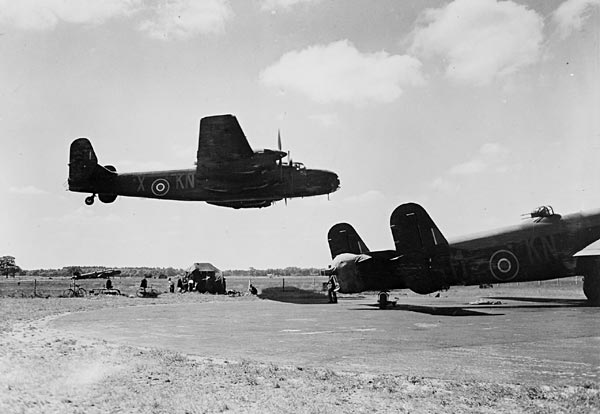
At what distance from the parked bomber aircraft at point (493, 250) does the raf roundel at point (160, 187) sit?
46.0 feet

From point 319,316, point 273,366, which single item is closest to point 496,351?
point 273,366

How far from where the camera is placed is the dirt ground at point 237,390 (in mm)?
7309

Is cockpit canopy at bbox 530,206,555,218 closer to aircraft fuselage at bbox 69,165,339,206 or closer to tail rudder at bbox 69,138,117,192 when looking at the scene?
aircraft fuselage at bbox 69,165,339,206

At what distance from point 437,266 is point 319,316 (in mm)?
7007

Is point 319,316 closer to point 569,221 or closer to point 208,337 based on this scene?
point 208,337

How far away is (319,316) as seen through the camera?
2147cm

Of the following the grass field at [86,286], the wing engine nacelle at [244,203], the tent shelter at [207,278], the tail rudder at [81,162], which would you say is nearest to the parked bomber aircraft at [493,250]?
the wing engine nacelle at [244,203]

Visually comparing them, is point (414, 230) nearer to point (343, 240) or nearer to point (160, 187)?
point (343, 240)

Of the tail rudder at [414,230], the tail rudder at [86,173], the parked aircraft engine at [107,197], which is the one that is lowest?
the tail rudder at [414,230]

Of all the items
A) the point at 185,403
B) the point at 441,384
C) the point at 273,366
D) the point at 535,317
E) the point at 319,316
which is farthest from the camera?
the point at 319,316

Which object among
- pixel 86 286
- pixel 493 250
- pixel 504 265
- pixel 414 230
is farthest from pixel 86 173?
pixel 86 286

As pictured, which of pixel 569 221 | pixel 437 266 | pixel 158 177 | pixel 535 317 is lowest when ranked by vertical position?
pixel 535 317

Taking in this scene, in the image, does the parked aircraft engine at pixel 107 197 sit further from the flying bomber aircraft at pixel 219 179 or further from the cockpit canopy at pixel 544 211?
the cockpit canopy at pixel 544 211

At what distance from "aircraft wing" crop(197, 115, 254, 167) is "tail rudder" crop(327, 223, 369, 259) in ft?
29.8
